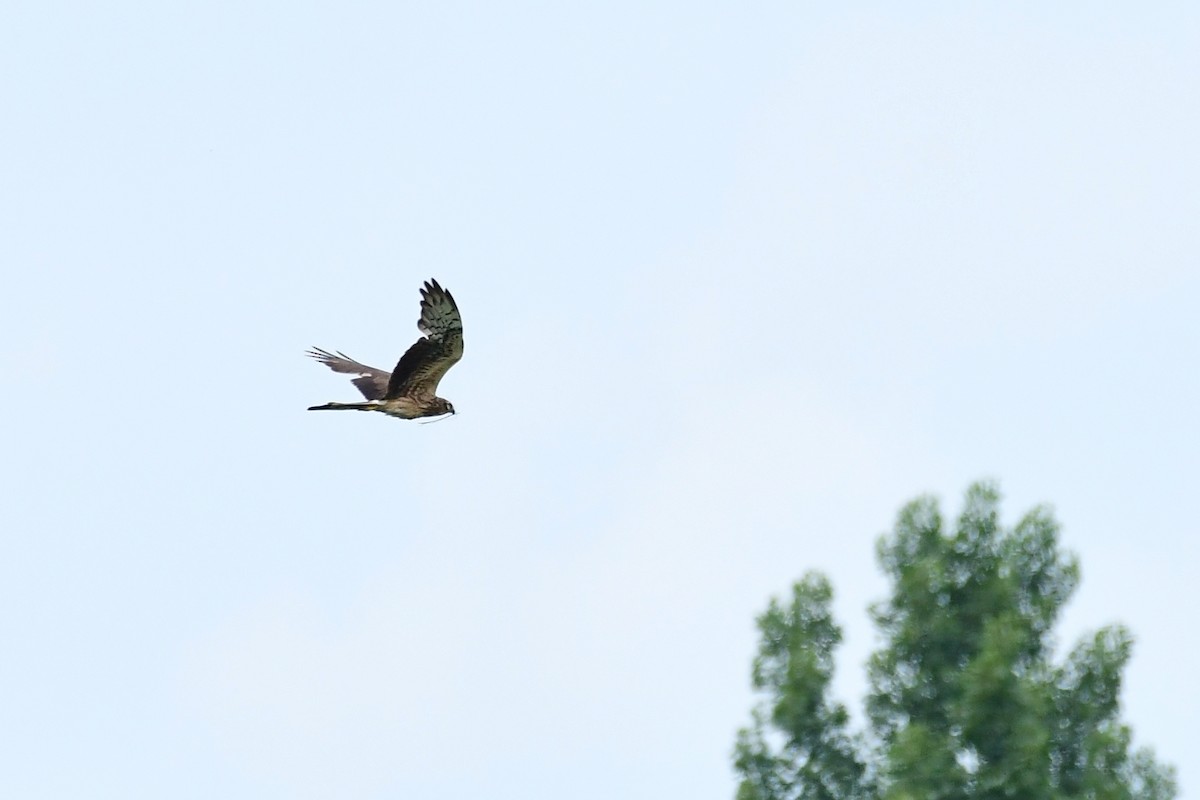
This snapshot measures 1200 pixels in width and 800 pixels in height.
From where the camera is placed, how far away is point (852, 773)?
124 ft

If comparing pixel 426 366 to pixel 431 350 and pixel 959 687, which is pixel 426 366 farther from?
pixel 959 687

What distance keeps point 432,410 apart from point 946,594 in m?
7.47

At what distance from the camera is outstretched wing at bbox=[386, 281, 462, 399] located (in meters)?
34.2

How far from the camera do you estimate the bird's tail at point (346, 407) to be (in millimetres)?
34031

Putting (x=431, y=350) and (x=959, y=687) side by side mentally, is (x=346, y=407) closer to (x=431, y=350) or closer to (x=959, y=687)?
(x=431, y=350)

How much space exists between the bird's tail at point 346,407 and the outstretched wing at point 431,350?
0.37 m

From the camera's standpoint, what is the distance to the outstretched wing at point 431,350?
3419 centimetres

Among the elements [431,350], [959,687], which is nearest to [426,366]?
[431,350]

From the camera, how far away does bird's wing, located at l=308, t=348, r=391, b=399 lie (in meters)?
35.9

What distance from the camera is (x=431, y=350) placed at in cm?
3459

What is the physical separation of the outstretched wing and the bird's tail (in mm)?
367

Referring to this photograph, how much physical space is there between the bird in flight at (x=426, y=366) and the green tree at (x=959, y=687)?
19.4 feet

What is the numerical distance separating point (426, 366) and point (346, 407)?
103 cm

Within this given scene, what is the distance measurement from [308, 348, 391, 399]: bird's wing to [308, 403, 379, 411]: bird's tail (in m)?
0.55
